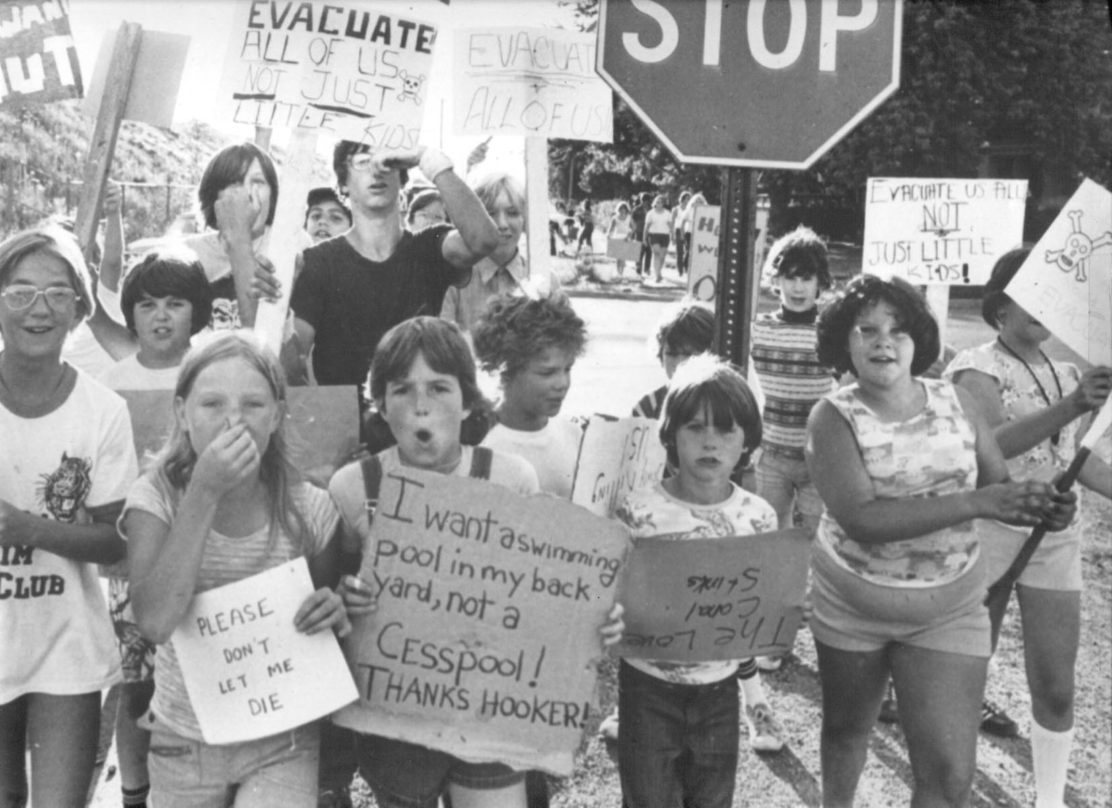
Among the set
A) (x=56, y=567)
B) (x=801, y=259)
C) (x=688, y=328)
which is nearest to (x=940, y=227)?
(x=801, y=259)

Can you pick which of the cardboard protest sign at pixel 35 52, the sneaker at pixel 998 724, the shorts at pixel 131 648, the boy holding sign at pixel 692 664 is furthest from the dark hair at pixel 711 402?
the cardboard protest sign at pixel 35 52

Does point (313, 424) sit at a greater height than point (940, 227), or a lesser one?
lesser

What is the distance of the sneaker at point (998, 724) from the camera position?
427 cm

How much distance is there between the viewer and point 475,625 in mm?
2422

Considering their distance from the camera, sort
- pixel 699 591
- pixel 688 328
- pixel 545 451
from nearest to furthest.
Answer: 1. pixel 699 591
2. pixel 545 451
3. pixel 688 328

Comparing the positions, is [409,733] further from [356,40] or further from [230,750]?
[356,40]

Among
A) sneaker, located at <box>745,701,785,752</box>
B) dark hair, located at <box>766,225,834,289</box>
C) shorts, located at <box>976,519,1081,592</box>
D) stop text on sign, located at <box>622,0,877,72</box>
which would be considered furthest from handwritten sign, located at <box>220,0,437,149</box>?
sneaker, located at <box>745,701,785,752</box>

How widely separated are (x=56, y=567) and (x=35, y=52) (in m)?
1.84

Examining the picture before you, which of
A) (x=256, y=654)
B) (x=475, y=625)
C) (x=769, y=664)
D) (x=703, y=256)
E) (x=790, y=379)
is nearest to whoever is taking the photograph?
(x=256, y=654)

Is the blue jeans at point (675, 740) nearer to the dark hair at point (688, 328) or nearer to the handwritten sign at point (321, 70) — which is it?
the dark hair at point (688, 328)

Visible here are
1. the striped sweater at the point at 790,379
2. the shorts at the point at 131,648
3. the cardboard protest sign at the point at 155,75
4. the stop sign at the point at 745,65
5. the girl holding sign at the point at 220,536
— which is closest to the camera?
the girl holding sign at the point at 220,536

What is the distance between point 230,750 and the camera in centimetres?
233

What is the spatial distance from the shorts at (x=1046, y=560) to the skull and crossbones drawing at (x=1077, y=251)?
78 cm

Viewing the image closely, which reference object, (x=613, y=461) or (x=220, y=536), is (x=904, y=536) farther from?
(x=220, y=536)
